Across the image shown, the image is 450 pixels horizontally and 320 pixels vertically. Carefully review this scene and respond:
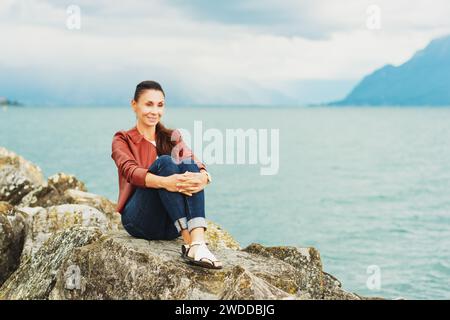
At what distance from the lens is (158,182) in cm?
717

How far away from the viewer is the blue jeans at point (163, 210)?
7273 mm

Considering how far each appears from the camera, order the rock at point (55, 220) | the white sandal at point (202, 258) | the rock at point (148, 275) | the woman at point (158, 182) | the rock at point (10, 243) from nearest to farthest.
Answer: the rock at point (148, 275)
the white sandal at point (202, 258)
the woman at point (158, 182)
the rock at point (10, 243)
the rock at point (55, 220)

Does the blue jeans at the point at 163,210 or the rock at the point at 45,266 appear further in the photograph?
the rock at the point at 45,266

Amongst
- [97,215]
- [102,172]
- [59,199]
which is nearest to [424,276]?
[59,199]

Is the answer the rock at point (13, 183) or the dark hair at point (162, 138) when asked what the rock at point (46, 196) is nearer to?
the rock at point (13, 183)

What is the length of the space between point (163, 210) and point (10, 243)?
350 centimetres

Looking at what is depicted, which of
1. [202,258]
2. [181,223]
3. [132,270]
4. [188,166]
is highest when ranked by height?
[188,166]

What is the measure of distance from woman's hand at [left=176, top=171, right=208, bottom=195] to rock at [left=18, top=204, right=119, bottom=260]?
3.34 meters

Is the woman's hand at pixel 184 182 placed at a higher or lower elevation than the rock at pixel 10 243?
higher

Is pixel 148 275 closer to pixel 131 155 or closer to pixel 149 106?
pixel 131 155

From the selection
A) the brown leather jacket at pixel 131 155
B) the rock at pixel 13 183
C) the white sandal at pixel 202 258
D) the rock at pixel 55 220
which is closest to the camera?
the white sandal at pixel 202 258

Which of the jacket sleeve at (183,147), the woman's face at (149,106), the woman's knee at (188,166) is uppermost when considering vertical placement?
the woman's face at (149,106)

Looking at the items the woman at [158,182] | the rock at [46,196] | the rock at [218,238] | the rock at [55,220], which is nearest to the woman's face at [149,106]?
the woman at [158,182]

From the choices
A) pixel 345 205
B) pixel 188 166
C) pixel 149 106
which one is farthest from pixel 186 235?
pixel 345 205
